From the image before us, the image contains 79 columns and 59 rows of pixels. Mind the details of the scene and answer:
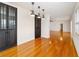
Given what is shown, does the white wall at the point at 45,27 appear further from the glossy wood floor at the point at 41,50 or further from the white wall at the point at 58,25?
the white wall at the point at 58,25

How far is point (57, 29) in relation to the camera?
76.6ft

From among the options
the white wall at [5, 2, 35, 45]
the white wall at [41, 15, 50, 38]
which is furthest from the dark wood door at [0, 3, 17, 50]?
the white wall at [41, 15, 50, 38]

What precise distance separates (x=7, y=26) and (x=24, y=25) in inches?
80.2

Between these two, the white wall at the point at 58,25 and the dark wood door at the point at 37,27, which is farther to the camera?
the white wall at the point at 58,25

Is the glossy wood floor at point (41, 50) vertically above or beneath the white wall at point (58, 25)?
beneath

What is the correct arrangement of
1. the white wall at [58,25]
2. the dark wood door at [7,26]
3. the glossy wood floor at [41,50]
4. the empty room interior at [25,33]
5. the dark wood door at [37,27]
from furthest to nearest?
the white wall at [58,25], the dark wood door at [37,27], the dark wood door at [7,26], the empty room interior at [25,33], the glossy wood floor at [41,50]

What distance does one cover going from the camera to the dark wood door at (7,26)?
5613 millimetres

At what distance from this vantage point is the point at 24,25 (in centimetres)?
794

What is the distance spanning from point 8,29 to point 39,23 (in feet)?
18.3

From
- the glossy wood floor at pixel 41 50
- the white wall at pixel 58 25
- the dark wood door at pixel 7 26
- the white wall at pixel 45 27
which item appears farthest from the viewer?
the white wall at pixel 58 25

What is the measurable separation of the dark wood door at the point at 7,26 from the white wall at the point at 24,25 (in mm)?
334

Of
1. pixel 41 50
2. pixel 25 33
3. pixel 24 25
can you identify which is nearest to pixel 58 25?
pixel 25 33

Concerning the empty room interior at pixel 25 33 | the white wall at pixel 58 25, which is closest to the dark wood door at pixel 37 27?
the empty room interior at pixel 25 33

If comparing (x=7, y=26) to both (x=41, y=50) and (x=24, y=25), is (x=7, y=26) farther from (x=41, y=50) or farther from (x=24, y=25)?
(x=41, y=50)
